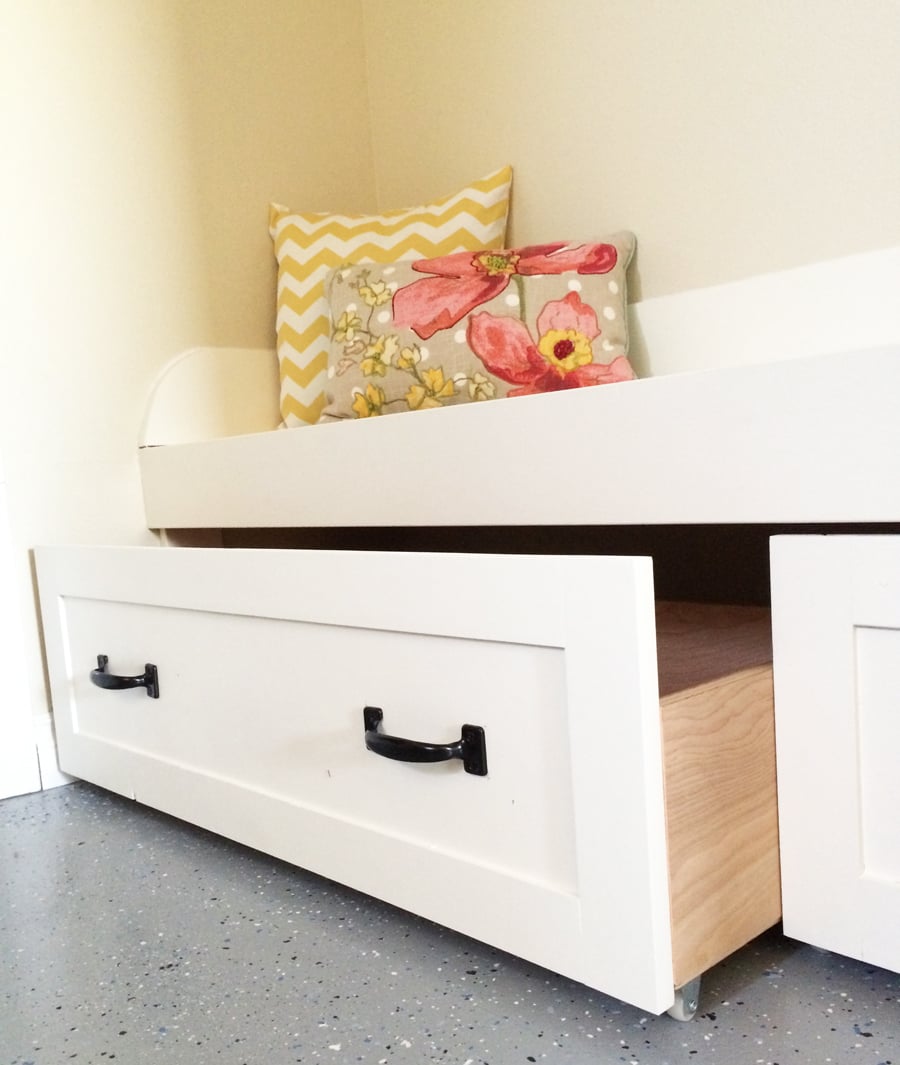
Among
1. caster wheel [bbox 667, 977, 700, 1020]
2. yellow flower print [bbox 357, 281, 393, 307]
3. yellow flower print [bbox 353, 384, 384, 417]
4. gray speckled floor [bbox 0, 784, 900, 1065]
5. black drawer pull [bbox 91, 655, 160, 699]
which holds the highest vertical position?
yellow flower print [bbox 357, 281, 393, 307]

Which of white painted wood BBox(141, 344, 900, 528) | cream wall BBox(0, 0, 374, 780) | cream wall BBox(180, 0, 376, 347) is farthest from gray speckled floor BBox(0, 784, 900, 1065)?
cream wall BBox(180, 0, 376, 347)

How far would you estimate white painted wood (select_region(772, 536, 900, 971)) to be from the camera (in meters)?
0.67

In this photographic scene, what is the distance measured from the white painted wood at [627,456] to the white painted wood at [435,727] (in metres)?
0.16

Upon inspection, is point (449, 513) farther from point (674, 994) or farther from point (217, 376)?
point (217, 376)

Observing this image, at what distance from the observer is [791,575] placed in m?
0.71

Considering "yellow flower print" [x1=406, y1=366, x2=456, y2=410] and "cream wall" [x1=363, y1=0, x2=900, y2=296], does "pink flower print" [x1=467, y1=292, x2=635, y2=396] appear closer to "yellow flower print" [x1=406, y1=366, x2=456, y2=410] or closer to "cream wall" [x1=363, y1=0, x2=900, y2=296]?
"yellow flower print" [x1=406, y1=366, x2=456, y2=410]

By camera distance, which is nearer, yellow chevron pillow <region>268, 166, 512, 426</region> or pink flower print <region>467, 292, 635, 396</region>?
pink flower print <region>467, 292, 635, 396</region>

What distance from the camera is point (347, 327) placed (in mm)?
1422

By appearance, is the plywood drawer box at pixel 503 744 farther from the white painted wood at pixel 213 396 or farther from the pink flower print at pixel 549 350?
the white painted wood at pixel 213 396

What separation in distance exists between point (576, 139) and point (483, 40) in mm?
279

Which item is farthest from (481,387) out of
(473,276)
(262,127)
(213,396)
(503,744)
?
(262,127)

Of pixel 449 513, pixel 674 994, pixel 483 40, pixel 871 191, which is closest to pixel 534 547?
pixel 449 513

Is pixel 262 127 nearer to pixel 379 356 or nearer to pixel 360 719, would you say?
pixel 379 356

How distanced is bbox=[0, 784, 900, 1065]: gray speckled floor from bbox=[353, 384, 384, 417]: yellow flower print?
0.63 metres
